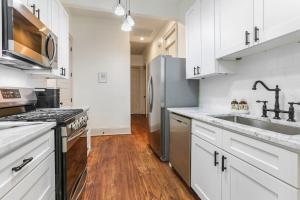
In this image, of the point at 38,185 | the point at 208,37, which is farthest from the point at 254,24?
the point at 38,185

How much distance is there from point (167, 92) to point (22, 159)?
2.20 m

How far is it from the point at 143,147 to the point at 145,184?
4.85 feet

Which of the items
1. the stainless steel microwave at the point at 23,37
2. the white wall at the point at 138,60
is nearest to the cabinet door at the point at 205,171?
the stainless steel microwave at the point at 23,37

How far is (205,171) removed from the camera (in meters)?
1.63

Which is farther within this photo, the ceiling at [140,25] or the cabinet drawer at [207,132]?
the ceiling at [140,25]

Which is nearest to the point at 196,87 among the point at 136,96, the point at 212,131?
the point at 212,131

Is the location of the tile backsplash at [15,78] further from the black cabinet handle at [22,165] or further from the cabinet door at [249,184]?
the cabinet door at [249,184]

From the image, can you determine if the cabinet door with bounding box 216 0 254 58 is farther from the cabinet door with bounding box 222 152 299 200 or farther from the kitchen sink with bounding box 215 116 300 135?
the cabinet door with bounding box 222 152 299 200

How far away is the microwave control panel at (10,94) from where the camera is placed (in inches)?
58.5

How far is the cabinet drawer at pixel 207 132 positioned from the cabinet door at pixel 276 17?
78 centimetres

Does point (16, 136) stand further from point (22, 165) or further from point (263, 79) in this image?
point (263, 79)

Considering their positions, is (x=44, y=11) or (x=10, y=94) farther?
(x=44, y=11)

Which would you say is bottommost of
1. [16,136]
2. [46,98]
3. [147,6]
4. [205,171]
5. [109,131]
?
[109,131]

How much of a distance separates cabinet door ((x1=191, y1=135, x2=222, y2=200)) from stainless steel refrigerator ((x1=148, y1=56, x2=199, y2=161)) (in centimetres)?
97
